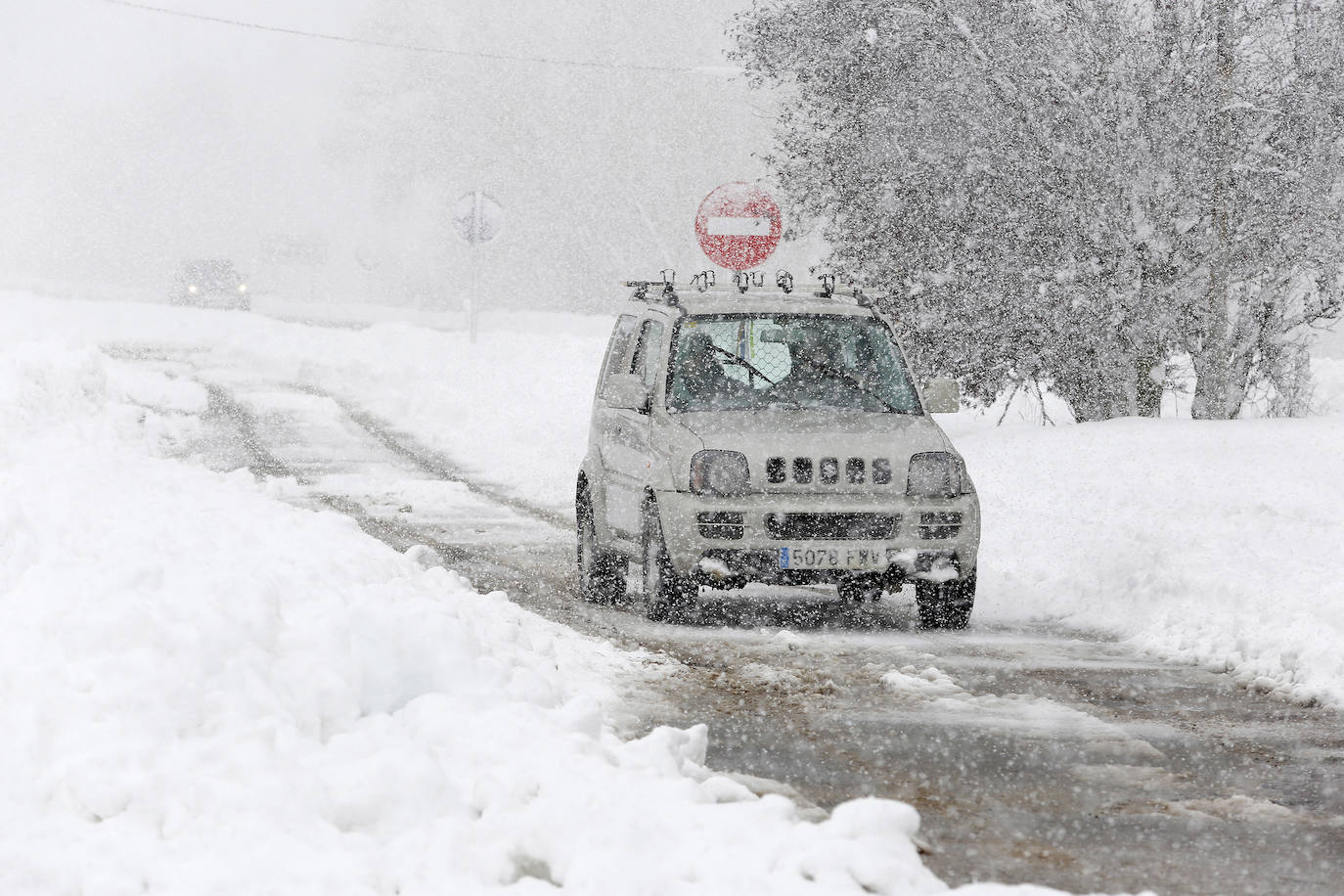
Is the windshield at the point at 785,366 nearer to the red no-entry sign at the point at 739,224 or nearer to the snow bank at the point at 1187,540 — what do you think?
the snow bank at the point at 1187,540

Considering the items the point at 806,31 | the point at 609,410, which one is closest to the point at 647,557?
the point at 609,410

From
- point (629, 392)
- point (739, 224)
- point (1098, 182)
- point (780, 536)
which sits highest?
point (1098, 182)

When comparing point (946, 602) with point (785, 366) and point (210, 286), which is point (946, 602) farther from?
point (210, 286)

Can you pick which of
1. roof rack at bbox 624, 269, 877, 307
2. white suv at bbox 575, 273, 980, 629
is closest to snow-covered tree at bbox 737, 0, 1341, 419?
roof rack at bbox 624, 269, 877, 307

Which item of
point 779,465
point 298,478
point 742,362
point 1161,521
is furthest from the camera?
point 298,478

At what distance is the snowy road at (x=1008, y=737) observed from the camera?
5262 mm

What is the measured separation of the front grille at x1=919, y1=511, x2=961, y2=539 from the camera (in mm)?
9609

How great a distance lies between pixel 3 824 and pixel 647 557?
558 centimetres

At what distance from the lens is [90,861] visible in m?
4.47

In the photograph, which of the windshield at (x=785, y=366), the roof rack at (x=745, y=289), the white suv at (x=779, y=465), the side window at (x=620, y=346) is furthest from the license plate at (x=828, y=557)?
the side window at (x=620, y=346)

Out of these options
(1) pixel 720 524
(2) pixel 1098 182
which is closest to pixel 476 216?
(2) pixel 1098 182

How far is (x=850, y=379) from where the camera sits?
34.0 ft

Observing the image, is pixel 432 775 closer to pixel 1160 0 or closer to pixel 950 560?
pixel 950 560

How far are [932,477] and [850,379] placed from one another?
95cm
